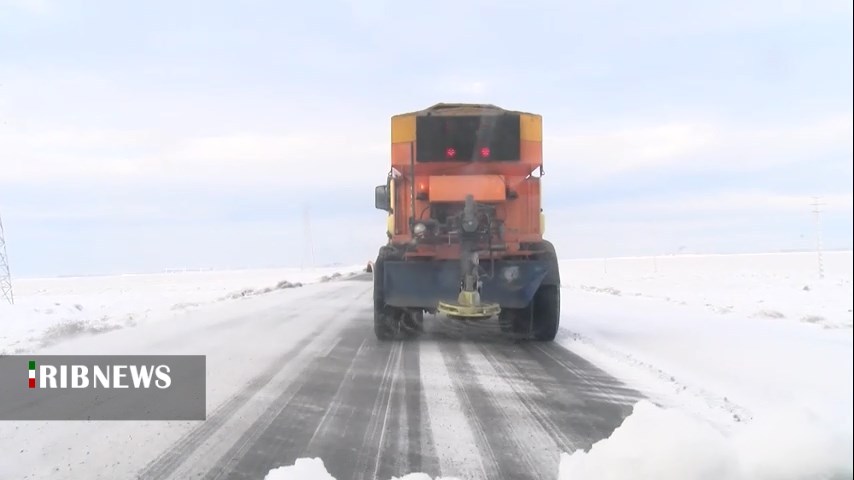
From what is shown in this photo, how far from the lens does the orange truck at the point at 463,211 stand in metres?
8.11

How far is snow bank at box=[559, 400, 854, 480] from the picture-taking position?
1.89m

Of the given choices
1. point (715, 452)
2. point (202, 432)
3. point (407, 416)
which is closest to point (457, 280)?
point (407, 416)

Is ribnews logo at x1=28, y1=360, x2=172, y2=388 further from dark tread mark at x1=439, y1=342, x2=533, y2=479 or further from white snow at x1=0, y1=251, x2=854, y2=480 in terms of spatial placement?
dark tread mark at x1=439, y1=342, x2=533, y2=479

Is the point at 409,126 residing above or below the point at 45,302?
above

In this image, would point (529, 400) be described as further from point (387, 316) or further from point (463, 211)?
point (387, 316)

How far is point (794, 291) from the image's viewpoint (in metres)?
9.36

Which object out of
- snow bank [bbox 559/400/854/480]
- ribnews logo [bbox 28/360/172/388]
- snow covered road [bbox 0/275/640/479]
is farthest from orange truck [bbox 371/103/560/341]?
snow bank [bbox 559/400/854/480]

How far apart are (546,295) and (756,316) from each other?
293cm

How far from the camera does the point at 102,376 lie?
6.20 meters

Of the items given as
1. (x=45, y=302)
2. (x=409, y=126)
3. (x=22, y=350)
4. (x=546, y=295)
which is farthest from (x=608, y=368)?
(x=45, y=302)

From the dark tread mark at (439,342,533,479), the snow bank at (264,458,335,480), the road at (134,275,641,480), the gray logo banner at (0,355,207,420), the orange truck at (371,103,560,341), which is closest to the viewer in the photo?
the snow bank at (264,458,335,480)

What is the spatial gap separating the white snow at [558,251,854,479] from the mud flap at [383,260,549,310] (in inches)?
47.4

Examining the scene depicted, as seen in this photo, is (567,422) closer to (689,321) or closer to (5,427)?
(5,427)

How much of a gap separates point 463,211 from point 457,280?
1022 millimetres
